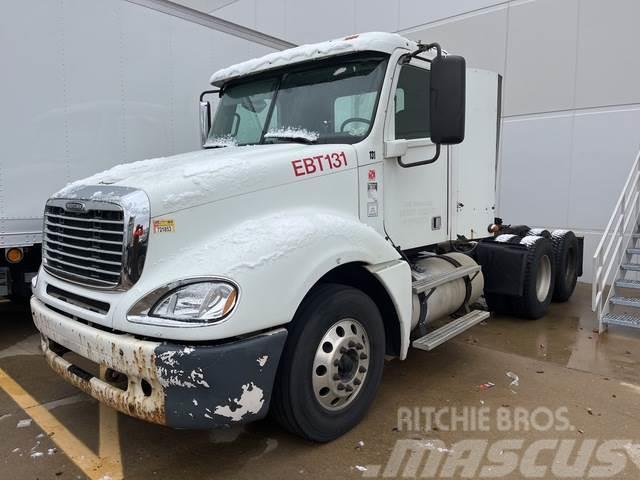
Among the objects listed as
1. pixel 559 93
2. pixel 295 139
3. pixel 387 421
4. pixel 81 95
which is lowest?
pixel 387 421

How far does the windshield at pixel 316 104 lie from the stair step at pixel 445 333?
173cm

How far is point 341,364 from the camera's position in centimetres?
336

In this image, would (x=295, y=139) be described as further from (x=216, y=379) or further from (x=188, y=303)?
(x=216, y=379)

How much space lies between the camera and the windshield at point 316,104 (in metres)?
3.89

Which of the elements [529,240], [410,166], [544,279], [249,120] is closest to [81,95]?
[249,120]

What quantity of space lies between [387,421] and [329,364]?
83cm

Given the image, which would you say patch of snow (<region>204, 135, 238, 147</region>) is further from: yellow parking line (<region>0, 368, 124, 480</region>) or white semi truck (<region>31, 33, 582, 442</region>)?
yellow parking line (<region>0, 368, 124, 480</region>)

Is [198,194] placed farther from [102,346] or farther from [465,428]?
[465,428]

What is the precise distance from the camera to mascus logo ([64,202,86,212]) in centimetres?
317

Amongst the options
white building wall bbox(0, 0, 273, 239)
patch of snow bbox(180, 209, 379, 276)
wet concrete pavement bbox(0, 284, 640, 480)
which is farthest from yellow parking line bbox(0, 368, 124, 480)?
white building wall bbox(0, 0, 273, 239)

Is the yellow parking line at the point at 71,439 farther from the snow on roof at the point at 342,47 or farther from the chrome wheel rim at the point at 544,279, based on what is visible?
the chrome wheel rim at the point at 544,279

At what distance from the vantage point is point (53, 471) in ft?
10.1

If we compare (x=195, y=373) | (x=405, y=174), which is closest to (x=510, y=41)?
(x=405, y=174)

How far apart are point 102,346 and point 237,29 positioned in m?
5.30
